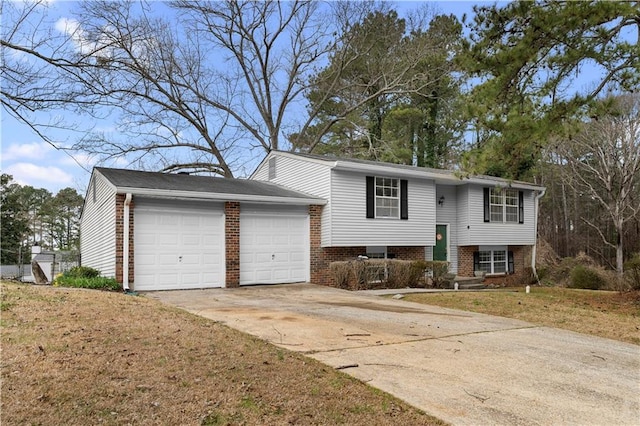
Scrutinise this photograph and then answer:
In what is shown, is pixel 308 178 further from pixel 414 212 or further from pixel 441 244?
pixel 441 244

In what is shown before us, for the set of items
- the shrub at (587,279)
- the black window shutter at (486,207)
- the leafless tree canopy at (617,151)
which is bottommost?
the shrub at (587,279)

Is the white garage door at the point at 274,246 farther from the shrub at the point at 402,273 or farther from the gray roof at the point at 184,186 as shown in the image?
the shrub at the point at 402,273

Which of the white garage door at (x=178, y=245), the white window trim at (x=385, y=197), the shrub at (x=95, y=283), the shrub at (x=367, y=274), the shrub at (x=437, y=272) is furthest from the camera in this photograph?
the white window trim at (x=385, y=197)

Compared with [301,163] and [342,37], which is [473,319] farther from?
[342,37]

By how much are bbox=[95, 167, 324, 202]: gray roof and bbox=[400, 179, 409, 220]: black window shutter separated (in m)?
3.26

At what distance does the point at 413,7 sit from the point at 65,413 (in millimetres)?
27443

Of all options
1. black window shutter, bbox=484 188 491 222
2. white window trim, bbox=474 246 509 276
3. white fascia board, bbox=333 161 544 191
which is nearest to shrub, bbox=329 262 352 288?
white fascia board, bbox=333 161 544 191

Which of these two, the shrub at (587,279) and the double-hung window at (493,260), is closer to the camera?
the shrub at (587,279)

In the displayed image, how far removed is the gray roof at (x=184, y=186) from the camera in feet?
38.6

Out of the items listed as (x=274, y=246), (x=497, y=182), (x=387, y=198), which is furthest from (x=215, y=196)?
(x=497, y=182)

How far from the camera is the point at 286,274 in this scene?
14.2m

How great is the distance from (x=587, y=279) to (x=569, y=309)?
1032 centimetres

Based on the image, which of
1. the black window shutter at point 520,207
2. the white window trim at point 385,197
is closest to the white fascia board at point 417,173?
the white window trim at point 385,197

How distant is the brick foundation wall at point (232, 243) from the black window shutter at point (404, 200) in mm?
6106
